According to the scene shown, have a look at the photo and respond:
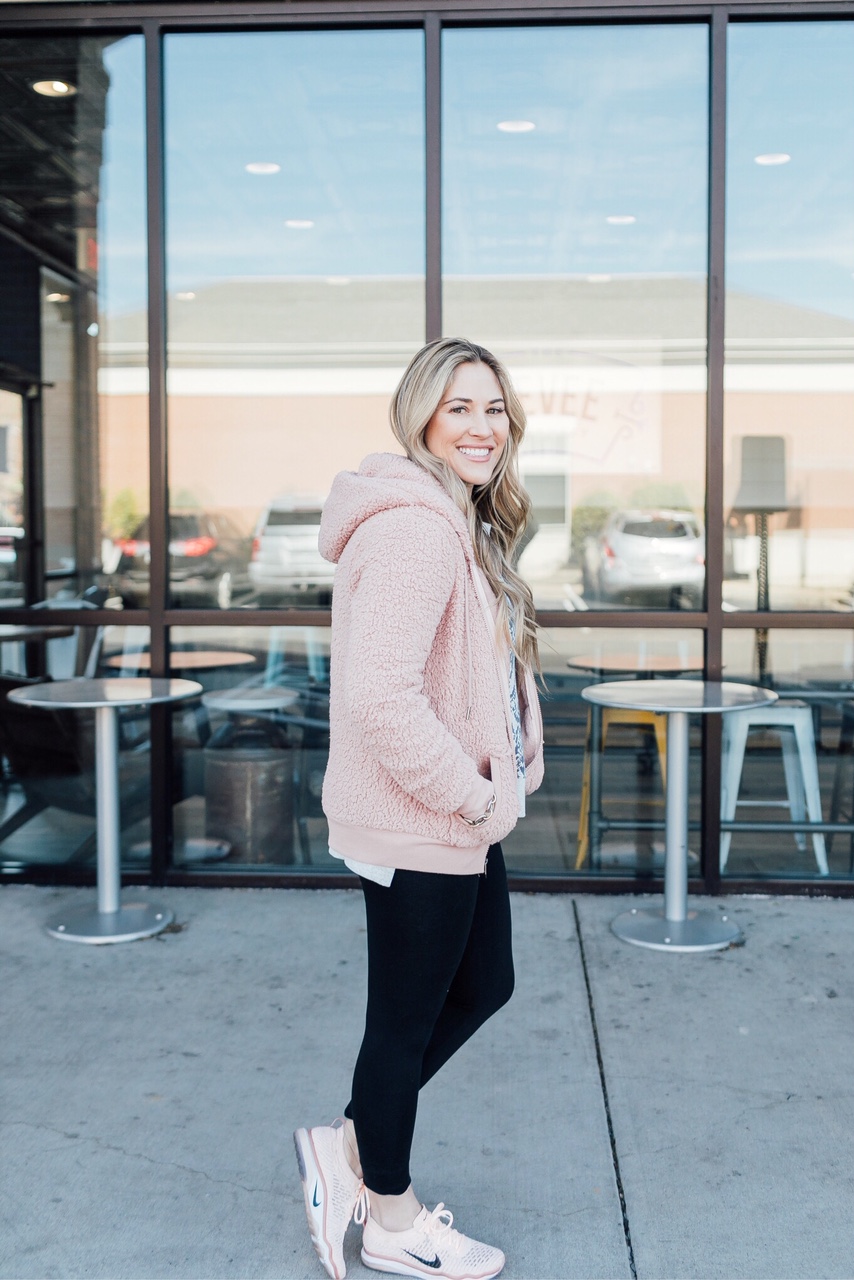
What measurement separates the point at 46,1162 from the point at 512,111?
3809 millimetres

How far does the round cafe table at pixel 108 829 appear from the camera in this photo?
4.00 m

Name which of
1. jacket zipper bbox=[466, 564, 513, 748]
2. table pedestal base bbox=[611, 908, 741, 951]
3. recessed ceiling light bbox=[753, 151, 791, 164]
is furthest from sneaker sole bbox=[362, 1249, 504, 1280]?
recessed ceiling light bbox=[753, 151, 791, 164]

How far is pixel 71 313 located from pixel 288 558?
125cm

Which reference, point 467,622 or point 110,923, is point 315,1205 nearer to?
point 467,622

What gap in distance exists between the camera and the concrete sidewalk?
7.64 feet

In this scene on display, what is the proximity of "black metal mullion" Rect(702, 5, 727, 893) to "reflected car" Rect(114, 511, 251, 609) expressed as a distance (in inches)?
69.2

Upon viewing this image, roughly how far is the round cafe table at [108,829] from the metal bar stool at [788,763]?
2019 mm

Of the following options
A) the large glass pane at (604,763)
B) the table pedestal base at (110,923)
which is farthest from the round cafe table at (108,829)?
the large glass pane at (604,763)

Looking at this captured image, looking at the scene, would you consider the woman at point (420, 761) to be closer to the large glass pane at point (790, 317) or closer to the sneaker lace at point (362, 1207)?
the sneaker lace at point (362, 1207)

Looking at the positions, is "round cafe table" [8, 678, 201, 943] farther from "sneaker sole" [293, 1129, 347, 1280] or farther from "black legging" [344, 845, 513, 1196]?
"black legging" [344, 845, 513, 1196]

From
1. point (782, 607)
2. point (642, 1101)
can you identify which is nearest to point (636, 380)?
point (782, 607)

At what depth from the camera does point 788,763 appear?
4.59m

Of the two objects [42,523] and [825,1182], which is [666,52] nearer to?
[42,523]

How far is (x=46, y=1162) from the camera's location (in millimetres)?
2611
